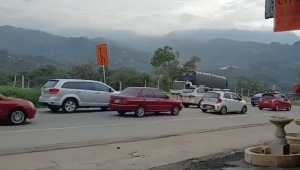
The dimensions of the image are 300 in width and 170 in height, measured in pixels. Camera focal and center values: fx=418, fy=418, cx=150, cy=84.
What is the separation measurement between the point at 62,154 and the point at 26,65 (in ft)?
174

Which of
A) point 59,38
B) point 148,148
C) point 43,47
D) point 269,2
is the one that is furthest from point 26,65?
point 269,2

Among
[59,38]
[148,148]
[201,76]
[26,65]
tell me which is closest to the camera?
[148,148]

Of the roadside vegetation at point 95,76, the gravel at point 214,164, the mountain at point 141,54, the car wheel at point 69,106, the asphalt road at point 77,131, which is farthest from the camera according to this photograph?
the mountain at point 141,54

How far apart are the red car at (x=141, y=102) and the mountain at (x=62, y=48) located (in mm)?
62156

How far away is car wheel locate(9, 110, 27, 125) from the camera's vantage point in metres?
14.8

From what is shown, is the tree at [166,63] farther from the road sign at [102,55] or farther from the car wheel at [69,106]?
the car wheel at [69,106]

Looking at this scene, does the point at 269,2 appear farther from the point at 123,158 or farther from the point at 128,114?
the point at 128,114

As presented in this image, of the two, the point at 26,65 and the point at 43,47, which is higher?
the point at 43,47

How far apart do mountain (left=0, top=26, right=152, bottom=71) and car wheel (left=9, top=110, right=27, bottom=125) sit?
224ft

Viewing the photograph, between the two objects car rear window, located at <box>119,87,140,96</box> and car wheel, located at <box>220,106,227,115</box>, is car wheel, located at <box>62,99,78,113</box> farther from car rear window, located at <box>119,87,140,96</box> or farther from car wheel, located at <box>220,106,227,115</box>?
car wheel, located at <box>220,106,227,115</box>

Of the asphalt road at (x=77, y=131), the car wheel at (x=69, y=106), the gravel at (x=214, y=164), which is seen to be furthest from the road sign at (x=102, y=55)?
the gravel at (x=214, y=164)

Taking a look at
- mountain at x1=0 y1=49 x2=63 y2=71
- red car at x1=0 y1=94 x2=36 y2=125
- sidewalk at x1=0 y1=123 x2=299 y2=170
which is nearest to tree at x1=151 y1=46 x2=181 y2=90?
mountain at x1=0 y1=49 x2=63 y2=71

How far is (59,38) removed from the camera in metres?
105

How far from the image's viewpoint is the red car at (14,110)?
14.6 metres
